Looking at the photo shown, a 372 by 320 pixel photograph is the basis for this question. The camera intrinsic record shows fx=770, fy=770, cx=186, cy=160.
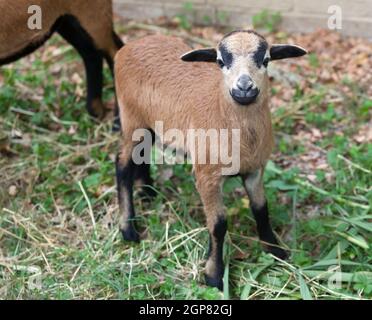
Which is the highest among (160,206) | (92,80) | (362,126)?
(92,80)

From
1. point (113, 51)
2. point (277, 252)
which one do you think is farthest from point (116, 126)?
point (277, 252)

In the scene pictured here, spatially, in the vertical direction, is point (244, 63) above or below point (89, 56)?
below

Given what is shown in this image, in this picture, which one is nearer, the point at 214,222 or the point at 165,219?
the point at 214,222

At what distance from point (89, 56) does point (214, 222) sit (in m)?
2.18

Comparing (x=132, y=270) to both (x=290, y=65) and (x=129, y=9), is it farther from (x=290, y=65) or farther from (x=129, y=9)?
(x=129, y=9)

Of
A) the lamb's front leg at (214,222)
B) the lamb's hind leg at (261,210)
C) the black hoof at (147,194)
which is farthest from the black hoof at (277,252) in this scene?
the black hoof at (147,194)

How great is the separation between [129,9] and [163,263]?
11.5 feet

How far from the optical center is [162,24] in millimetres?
7465

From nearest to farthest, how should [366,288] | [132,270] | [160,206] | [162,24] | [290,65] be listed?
[366,288] → [132,270] → [160,206] → [290,65] → [162,24]

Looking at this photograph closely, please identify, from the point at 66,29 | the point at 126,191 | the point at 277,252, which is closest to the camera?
the point at 277,252

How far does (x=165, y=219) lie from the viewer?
5223 mm

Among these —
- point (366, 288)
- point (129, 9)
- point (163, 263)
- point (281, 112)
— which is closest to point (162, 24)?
point (129, 9)

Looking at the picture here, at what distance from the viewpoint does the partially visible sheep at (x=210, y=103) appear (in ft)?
13.5

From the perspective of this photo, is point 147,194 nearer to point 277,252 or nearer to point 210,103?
point 277,252
